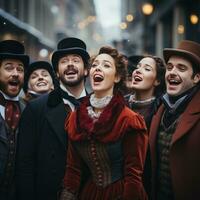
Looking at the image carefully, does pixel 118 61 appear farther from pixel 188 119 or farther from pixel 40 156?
pixel 40 156

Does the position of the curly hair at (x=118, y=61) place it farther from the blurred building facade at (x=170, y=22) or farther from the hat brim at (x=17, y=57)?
the blurred building facade at (x=170, y=22)

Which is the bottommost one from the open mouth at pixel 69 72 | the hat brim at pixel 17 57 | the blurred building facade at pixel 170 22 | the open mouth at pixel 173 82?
the open mouth at pixel 173 82

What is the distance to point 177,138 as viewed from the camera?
165 inches

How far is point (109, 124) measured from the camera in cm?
368

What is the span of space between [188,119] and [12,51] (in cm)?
225

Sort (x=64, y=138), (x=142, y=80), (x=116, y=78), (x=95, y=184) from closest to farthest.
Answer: (x=95, y=184), (x=116, y=78), (x=64, y=138), (x=142, y=80)

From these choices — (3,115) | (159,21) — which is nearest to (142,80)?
(3,115)

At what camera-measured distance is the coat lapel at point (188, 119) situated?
4191 millimetres

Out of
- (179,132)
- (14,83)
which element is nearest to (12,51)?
(14,83)

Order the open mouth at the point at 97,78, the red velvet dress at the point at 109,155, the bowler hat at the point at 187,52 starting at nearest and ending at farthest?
the red velvet dress at the point at 109,155 < the open mouth at the point at 97,78 < the bowler hat at the point at 187,52

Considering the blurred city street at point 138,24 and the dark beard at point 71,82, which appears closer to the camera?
the dark beard at point 71,82

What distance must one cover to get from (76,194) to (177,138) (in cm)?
114

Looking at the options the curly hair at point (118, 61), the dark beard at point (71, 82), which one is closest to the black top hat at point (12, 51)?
the dark beard at point (71, 82)

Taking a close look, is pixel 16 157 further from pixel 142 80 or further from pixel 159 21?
pixel 159 21
